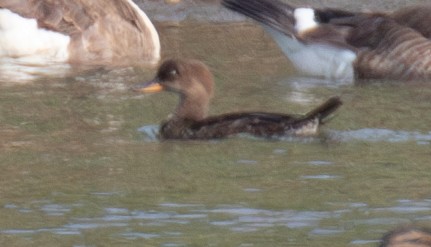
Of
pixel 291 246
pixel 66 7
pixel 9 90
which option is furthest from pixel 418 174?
pixel 66 7

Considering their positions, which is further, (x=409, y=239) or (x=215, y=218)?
(x=215, y=218)

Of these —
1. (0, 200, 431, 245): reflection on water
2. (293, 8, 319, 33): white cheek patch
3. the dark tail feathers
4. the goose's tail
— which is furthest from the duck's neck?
(293, 8, 319, 33): white cheek patch

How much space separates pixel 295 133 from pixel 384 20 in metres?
3.52

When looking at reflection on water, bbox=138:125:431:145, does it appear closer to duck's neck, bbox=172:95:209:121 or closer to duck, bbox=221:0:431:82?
duck's neck, bbox=172:95:209:121

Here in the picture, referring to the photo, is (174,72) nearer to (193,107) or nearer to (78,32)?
(193,107)

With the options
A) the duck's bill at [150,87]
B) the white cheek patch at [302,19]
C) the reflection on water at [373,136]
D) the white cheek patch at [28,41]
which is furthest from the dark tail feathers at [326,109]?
the white cheek patch at [28,41]

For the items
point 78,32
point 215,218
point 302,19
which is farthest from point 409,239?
point 78,32

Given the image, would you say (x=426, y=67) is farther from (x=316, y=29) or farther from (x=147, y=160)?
(x=147, y=160)

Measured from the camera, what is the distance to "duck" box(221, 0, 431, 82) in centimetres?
1384

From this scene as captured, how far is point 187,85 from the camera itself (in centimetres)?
1139

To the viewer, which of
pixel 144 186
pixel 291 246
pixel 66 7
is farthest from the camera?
pixel 66 7

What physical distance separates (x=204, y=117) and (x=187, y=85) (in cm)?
30

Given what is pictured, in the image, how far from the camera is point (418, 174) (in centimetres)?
977

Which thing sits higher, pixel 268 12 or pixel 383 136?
pixel 383 136
